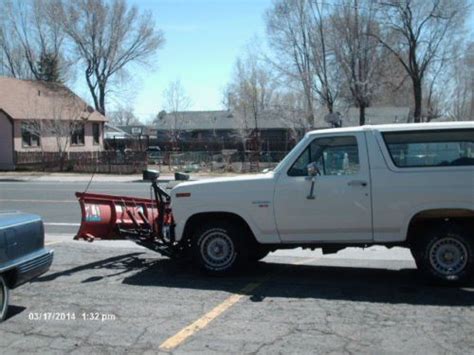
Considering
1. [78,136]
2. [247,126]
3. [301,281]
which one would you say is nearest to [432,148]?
[301,281]

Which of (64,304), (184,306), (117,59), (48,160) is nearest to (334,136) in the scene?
(184,306)

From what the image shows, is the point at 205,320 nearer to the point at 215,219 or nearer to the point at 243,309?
the point at 243,309

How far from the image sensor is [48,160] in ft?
125

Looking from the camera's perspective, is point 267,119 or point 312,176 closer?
point 312,176

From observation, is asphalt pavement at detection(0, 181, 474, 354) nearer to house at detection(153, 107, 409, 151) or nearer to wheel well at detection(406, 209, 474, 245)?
wheel well at detection(406, 209, 474, 245)

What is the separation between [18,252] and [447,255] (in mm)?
4699

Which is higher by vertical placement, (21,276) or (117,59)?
(117,59)

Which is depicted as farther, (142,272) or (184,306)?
(142,272)

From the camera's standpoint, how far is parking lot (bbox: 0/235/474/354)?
511cm

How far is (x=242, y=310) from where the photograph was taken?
239 inches

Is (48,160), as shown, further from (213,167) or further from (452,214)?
(452,214)

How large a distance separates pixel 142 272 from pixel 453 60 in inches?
1683

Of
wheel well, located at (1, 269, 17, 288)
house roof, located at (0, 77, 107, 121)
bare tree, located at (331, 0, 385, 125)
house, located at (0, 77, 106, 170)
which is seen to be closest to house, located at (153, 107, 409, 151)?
bare tree, located at (331, 0, 385, 125)

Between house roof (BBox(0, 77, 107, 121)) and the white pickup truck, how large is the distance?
34357 mm
